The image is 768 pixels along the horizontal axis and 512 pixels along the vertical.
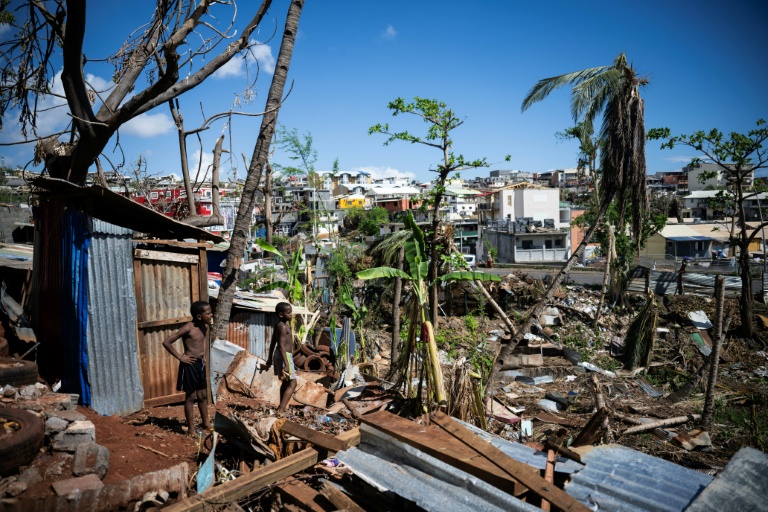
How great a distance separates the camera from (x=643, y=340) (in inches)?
515

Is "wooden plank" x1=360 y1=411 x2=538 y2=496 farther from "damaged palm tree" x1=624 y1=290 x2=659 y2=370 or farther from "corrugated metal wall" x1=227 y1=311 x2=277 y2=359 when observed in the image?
"damaged palm tree" x1=624 y1=290 x2=659 y2=370

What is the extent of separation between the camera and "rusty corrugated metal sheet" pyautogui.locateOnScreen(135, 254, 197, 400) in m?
6.09

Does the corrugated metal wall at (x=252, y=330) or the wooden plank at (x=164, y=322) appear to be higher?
the wooden plank at (x=164, y=322)

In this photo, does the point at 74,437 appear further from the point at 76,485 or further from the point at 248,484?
the point at 248,484

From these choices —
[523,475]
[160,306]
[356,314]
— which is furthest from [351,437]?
[356,314]

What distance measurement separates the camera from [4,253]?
9.86 metres

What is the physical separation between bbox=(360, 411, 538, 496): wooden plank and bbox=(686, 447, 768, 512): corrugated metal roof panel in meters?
1.14

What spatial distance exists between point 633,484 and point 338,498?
7.30 feet

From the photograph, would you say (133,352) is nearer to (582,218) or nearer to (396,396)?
(396,396)

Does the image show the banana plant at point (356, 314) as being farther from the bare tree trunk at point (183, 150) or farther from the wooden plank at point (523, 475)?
the wooden plank at point (523, 475)

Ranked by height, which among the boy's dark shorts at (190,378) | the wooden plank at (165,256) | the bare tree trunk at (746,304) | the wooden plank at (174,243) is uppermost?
the wooden plank at (174,243)

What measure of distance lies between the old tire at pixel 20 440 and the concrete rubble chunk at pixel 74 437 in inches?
4.9

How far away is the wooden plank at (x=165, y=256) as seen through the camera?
19.7ft

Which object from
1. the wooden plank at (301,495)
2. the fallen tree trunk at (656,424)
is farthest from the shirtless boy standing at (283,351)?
the fallen tree trunk at (656,424)
